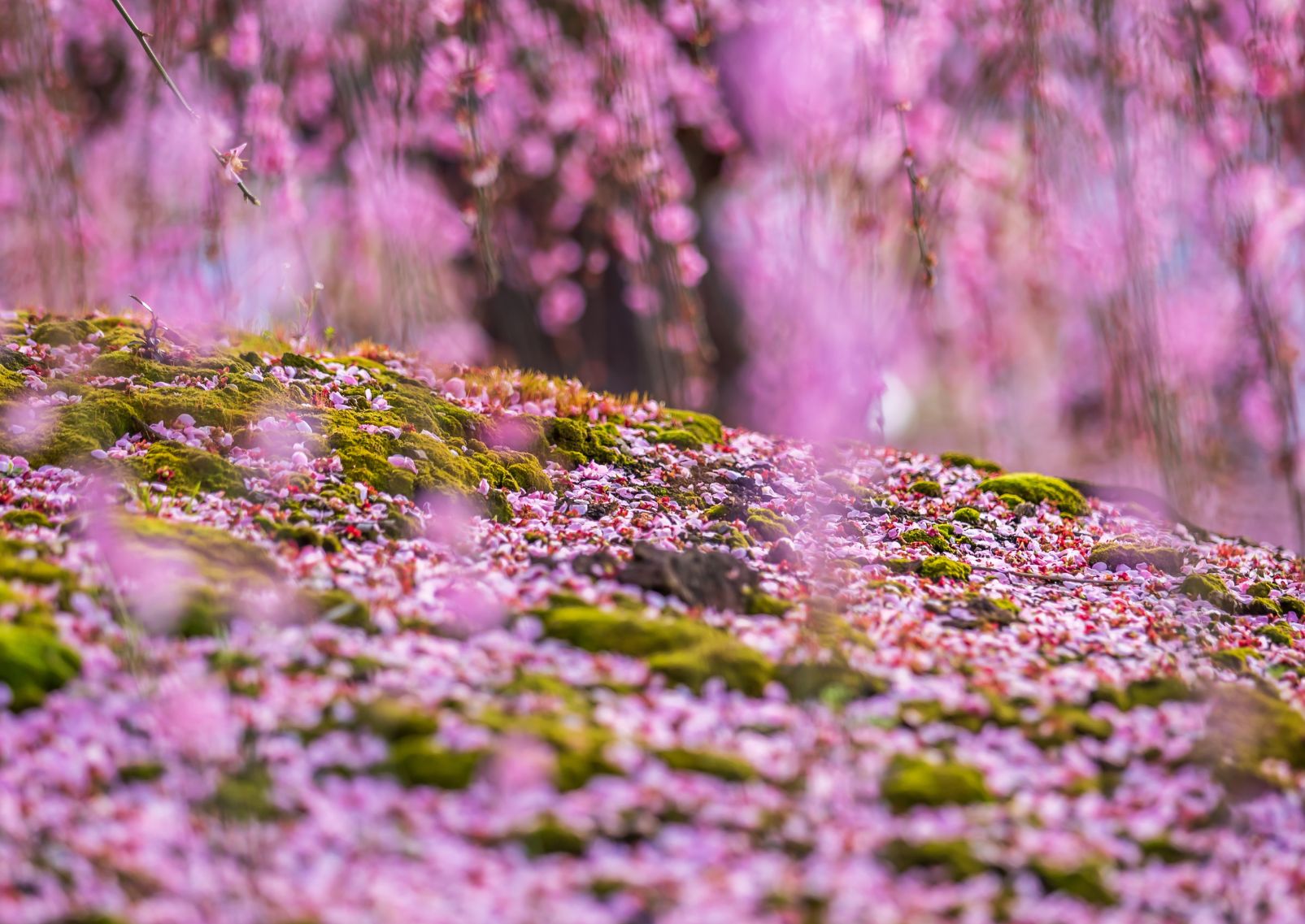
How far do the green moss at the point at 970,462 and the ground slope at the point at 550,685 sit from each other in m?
0.84

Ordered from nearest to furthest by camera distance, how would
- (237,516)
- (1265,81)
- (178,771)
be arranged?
1. (178,771)
2. (237,516)
3. (1265,81)

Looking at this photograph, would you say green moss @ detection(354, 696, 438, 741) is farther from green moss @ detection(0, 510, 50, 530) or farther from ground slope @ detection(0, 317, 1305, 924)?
green moss @ detection(0, 510, 50, 530)

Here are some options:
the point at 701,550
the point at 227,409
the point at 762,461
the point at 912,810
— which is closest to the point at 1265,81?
the point at 762,461

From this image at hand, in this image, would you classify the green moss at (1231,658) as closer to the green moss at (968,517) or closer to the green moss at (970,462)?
the green moss at (968,517)

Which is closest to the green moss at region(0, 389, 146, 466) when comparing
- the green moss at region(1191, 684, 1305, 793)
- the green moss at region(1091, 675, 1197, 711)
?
the green moss at region(1091, 675, 1197, 711)

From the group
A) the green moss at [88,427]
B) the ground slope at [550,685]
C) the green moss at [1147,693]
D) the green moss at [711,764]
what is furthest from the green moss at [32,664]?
the green moss at [1147,693]

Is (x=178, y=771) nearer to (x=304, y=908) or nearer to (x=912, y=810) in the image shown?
(x=304, y=908)

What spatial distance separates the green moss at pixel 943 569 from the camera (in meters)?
3.45

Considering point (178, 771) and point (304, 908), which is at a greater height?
point (178, 771)

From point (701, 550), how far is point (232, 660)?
55.2 inches

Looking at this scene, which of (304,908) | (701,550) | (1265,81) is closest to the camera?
(304,908)

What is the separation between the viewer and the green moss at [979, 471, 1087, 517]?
4430 mm

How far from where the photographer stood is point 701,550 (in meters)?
3.29

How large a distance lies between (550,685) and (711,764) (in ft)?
1.39
